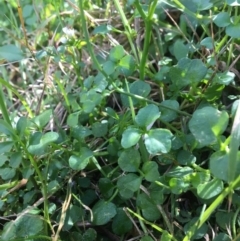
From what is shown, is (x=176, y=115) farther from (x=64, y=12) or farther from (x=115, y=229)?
(x=64, y=12)

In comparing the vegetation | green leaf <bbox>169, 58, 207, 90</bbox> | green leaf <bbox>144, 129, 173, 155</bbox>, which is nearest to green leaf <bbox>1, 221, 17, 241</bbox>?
the vegetation

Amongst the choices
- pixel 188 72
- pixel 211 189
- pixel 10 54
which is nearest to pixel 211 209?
pixel 211 189

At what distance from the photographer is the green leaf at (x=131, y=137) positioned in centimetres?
60

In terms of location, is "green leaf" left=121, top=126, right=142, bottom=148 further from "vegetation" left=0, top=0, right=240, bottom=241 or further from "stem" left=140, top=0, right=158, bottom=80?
"stem" left=140, top=0, right=158, bottom=80

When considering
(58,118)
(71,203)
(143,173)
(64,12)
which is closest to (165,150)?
(143,173)

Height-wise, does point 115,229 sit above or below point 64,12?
below

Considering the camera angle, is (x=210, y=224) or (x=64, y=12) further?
(x=64, y=12)

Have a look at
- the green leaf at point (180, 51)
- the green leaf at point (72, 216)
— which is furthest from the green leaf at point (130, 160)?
the green leaf at point (180, 51)

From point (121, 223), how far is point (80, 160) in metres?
0.11

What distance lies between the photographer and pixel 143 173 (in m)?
0.63

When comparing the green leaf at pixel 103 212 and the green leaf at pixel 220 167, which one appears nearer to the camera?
the green leaf at pixel 220 167

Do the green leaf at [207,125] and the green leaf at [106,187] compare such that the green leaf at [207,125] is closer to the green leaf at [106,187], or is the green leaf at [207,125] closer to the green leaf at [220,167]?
the green leaf at [220,167]

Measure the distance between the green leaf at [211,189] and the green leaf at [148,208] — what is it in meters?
0.10

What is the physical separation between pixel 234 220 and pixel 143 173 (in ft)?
0.46
